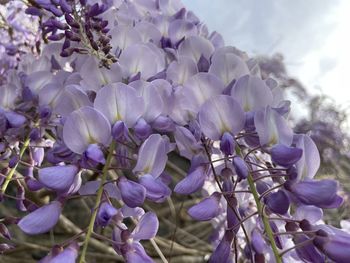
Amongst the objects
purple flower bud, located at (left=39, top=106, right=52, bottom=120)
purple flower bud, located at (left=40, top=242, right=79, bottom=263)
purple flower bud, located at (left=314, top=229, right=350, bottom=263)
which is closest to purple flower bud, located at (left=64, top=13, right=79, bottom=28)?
purple flower bud, located at (left=39, top=106, right=52, bottom=120)

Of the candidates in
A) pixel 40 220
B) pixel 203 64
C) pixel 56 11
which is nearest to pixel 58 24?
pixel 56 11

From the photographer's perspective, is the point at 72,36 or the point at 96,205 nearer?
the point at 96,205

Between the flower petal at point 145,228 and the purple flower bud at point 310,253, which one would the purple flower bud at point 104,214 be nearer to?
the flower petal at point 145,228

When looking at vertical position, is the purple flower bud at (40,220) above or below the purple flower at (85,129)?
below

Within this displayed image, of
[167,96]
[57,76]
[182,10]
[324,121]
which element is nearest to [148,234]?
[167,96]

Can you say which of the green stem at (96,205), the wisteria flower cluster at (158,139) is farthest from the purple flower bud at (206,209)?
the green stem at (96,205)

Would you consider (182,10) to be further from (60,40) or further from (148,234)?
(148,234)

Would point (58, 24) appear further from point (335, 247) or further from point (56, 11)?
point (335, 247)
